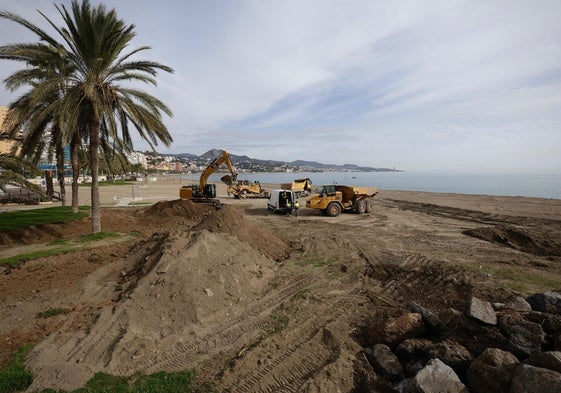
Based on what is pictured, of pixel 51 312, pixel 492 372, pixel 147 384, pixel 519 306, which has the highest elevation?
pixel 519 306

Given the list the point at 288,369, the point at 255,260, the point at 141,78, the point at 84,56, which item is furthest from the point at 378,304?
the point at 84,56

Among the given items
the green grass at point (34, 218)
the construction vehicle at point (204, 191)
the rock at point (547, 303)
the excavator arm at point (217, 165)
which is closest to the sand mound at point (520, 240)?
the rock at point (547, 303)

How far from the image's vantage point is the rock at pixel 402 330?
504 centimetres

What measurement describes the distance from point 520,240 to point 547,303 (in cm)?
972

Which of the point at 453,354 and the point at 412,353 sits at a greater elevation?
the point at 453,354

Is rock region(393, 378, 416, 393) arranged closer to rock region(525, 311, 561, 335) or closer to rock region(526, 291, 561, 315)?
rock region(525, 311, 561, 335)

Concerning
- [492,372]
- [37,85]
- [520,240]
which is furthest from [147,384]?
[520,240]

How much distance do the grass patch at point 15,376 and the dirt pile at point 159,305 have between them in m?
0.12

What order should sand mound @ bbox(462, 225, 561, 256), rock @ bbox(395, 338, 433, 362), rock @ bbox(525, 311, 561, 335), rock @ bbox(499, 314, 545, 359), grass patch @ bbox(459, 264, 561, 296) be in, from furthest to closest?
1. sand mound @ bbox(462, 225, 561, 256)
2. grass patch @ bbox(459, 264, 561, 296)
3. rock @ bbox(395, 338, 433, 362)
4. rock @ bbox(525, 311, 561, 335)
5. rock @ bbox(499, 314, 545, 359)

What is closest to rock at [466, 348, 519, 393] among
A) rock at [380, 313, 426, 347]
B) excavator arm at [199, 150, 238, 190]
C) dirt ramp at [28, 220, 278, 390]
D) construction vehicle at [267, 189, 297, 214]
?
rock at [380, 313, 426, 347]

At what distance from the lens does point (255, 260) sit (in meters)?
9.70

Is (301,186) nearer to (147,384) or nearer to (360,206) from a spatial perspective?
(360,206)

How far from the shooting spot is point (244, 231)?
11586 mm

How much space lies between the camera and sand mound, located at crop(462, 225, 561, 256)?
11.9 m
